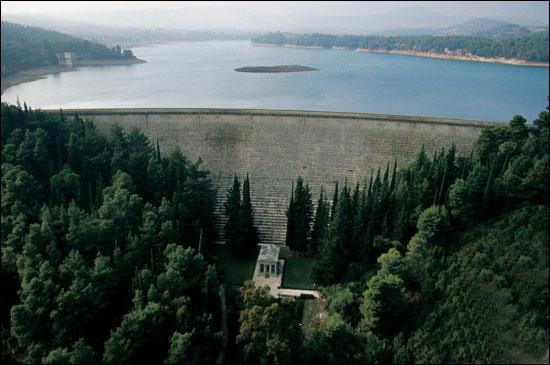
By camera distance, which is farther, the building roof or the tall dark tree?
the tall dark tree

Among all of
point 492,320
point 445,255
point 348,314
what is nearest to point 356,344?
→ point 348,314

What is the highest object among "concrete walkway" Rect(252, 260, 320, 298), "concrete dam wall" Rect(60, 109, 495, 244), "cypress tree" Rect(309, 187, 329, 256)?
"concrete dam wall" Rect(60, 109, 495, 244)

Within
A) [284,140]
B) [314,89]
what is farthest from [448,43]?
[284,140]

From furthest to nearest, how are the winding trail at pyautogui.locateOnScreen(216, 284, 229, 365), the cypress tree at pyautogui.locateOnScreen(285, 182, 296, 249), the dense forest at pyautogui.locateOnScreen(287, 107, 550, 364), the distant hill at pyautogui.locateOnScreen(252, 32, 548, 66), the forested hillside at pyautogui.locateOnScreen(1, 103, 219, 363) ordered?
the distant hill at pyautogui.locateOnScreen(252, 32, 548, 66), the cypress tree at pyautogui.locateOnScreen(285, 182, 296, 249), the winding trail at pyautogui.locateOnScreen(216, 284, 229, 365), the forested hillside at pyautogui.locateOnScreen(1, 103, 219, 363), the dense forest at pyautogui.locateOnScreen(287, 107, 550, 364)

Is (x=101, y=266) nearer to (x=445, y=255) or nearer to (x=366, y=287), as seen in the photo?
(x=366, y=287)

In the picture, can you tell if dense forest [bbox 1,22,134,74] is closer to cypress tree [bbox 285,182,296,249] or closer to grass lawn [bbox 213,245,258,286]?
grass lawn [bbox 213,245,258,286]

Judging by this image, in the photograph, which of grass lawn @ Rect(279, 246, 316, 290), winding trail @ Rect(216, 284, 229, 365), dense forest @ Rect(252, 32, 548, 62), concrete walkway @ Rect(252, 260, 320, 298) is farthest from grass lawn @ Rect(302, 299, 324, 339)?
dense forest @ Rect(252, 32, 548, 62)

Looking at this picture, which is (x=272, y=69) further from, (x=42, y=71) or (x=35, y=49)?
(x=35, y=49)
